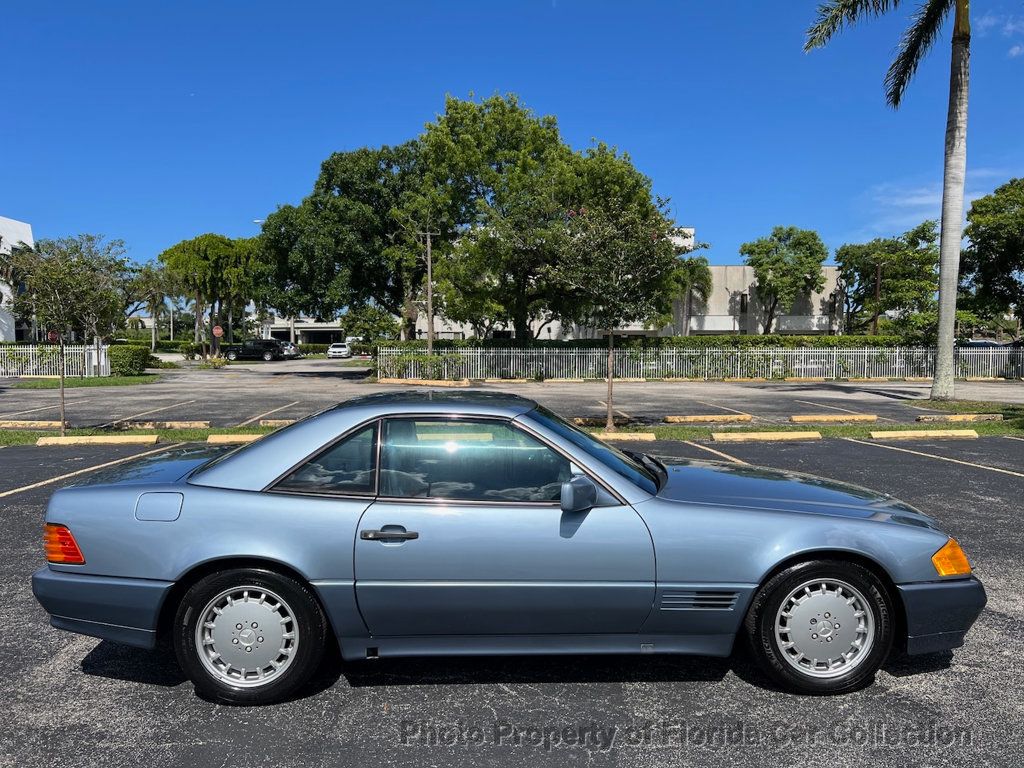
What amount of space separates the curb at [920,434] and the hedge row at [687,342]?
20578 mm

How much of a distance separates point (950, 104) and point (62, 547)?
20001 millimetres

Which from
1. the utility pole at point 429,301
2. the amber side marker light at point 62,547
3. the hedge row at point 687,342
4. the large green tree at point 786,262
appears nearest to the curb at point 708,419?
the amber side marker light at point 62,547

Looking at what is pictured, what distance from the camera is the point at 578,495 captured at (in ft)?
10.4

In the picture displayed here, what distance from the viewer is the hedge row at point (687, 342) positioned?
32344mm

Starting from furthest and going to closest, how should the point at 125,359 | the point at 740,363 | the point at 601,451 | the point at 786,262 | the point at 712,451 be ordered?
the point at 786,262 < the point at 740,363 < the point at 125,359 < the point at 712,451 < the point at 601,451

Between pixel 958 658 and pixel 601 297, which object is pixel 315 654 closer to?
pixel 958 658

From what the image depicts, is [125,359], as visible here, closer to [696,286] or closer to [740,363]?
[740,363]

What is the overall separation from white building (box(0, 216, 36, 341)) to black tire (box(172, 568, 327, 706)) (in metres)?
51.3

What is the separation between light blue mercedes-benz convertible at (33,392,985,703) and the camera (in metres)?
3.18

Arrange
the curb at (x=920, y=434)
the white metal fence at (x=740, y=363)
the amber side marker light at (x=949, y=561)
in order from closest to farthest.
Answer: the amber side marker light at (x=949, y=561), the curb at (x=920, y=434), the white metal fence at (x=740, y=363)

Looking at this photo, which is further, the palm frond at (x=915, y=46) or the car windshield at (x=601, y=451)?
the palm frond at (x=915, y=46)

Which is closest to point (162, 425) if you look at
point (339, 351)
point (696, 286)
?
point (696, 286)

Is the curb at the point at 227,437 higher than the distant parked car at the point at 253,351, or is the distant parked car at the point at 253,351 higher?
the distant parked car at the point at 253,351

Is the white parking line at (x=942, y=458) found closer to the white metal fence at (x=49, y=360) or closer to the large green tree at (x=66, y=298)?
the large green tree at (x=66, y=298)
